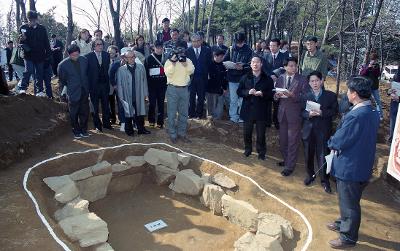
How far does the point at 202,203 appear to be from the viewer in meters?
6.21

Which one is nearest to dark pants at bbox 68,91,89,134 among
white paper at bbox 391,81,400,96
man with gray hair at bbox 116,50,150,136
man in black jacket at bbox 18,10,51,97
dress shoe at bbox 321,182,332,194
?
man with gray hair at bbox 116,50,150,136

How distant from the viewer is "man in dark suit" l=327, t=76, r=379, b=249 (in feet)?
12.4

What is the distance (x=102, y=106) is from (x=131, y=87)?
802 mm

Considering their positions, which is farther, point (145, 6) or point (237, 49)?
point (145, 6)

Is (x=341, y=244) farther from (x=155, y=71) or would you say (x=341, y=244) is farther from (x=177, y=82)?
(x=155, y=71)

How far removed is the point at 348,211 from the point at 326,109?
1676mm

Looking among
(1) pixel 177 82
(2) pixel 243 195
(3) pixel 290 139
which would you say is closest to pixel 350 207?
(3) pixel 290 139

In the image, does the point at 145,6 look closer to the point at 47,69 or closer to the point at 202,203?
the point at 47,69

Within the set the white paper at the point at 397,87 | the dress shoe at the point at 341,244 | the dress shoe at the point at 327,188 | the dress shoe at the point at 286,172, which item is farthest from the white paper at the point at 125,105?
the white paper at the point at 397,87

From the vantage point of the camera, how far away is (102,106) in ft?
23.5

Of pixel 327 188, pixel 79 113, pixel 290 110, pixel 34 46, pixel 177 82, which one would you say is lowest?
pixel 327 188

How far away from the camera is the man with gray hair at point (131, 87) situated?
6754 millimetres

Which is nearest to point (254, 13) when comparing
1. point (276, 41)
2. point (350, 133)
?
point (276, 41)

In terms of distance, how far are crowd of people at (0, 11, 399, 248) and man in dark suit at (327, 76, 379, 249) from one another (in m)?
0.05
